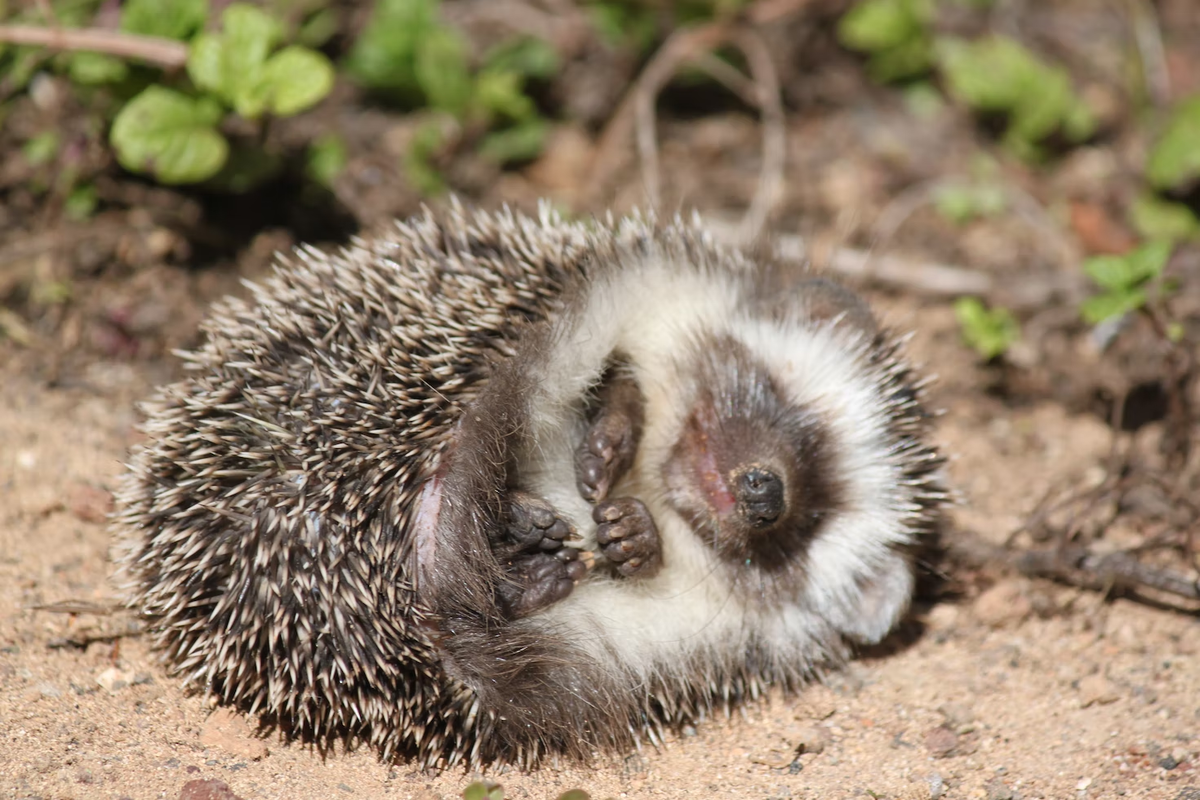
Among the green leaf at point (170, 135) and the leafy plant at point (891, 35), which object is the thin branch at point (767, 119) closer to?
the leafy plant at point (891, 35)

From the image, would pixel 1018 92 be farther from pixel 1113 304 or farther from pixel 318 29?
pixel 318 29

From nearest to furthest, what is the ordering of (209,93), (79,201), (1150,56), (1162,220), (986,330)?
(209,93) → (79,201) → (986,330) → (1162,220) → (1150,56)

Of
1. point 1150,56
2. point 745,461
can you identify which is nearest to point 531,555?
point 745,461

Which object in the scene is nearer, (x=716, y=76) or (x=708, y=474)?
(x=708, y=474)

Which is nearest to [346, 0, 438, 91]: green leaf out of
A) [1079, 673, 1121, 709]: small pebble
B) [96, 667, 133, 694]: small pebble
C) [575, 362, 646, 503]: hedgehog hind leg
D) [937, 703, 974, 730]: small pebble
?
[575, 362, 646, 503]: hedgehog hind leg

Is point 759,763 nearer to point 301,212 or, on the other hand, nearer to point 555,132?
point 301,212

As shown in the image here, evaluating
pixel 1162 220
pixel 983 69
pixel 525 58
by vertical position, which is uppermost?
pixel 983 69

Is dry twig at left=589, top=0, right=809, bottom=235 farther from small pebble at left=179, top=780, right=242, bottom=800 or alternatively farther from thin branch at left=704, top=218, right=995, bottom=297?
small pebble at left=179, top=780, right=242, bottom=800
